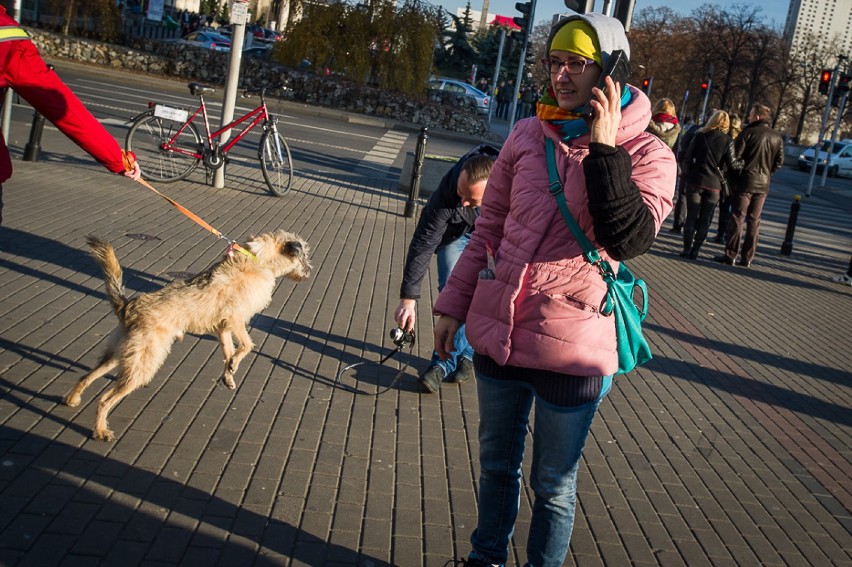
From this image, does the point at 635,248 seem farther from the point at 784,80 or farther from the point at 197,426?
the point at 784,80

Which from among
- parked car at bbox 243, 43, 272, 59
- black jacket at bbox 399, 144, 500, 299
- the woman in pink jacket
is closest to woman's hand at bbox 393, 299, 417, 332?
black jacket at bbox 399, 144, 500, 299

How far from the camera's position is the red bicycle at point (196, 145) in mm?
12242

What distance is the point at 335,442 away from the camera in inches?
200

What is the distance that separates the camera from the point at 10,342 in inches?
229

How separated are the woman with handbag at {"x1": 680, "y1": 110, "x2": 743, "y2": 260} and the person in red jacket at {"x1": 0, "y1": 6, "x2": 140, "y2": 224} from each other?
10.2m

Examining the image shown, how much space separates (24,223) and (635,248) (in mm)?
7651

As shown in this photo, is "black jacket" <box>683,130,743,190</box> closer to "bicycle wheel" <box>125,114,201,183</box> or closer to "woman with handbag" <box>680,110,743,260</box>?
"woman with handbag" <box>680,110,743,260</box>

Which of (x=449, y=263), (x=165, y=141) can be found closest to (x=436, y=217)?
(x=449, y=263)

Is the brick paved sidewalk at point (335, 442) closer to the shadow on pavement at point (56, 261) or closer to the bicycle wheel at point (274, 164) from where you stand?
the shadow on pavement at point (56, 261)

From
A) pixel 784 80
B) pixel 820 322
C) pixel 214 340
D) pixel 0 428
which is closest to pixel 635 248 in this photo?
pixel 0 428

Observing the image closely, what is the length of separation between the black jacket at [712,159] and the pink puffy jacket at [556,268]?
10588mm

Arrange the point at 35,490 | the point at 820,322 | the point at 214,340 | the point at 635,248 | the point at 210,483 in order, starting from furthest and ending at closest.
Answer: the point at 820,322
the point at 214,340
the point at 210,483
the point at 35,490
the point at 635,248

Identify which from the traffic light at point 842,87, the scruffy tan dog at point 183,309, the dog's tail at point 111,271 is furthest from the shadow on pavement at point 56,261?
the traffic light at point 842,87

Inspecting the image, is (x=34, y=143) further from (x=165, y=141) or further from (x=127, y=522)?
(x=127, y=522)
